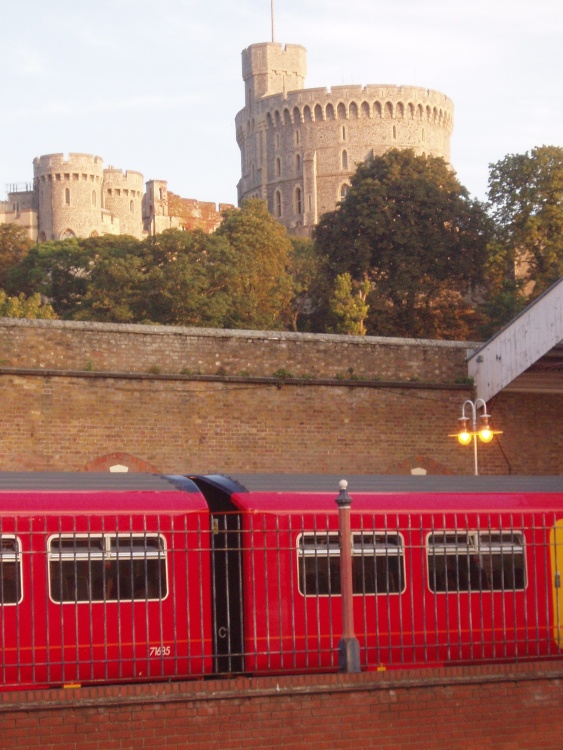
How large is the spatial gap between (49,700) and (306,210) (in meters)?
100

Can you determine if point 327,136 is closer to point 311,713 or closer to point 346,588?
point 346,588

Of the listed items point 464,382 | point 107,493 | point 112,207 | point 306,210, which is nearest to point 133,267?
point 464,382

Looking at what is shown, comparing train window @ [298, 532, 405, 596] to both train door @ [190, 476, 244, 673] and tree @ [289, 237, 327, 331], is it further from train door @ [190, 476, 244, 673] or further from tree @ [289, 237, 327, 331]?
tree @ [289, 237, 327, 331]

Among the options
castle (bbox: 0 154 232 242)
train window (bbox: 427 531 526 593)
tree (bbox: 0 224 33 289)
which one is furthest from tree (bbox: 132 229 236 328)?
castle (bbox: 0 154 232 242)

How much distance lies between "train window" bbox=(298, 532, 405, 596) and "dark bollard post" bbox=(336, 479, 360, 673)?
2004 mm

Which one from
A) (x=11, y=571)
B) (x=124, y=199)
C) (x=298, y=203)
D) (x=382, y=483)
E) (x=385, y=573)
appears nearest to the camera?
(x=11, y=571)

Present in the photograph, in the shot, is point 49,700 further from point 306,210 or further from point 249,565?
point 306,210

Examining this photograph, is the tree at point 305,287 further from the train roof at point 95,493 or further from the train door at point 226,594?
the train door at point 226,594

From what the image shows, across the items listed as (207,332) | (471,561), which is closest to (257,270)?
(207,332)

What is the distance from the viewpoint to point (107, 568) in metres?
13.6

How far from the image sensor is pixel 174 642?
1311cm

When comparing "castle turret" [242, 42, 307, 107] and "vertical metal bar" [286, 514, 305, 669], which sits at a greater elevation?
"castle turret" [242, 42, 307, 107]

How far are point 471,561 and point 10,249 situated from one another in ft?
249

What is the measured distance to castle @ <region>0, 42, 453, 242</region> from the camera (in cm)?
10906
